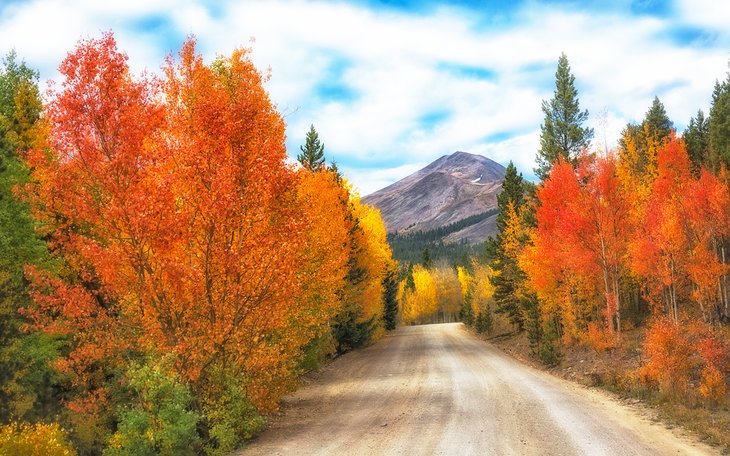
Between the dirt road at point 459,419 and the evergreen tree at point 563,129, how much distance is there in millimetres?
19379

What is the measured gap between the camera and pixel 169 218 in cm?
1267

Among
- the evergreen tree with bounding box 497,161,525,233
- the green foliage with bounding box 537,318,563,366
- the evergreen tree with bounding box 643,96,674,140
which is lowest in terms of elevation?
the green foliage with bounding box 537,318,563,366

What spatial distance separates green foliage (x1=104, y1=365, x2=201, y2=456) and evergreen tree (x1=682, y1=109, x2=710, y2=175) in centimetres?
4330

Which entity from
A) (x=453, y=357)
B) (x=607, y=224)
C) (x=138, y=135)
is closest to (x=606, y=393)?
(x=607, y=224)

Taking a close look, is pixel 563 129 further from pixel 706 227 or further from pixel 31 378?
pixel 31 378

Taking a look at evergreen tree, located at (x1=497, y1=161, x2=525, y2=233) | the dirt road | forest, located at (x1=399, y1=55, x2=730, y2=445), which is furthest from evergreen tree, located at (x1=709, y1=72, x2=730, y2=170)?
the dirt road

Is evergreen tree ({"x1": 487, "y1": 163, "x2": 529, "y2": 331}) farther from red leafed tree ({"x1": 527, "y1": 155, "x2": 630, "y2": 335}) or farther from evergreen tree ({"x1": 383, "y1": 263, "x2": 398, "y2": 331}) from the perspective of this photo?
evergreen tree ({"x1": 383, "y1": 263, "x2": 398, "y2": 331})

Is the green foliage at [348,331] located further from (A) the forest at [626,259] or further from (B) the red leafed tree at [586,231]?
(B) the red leafed tree at [586,231]

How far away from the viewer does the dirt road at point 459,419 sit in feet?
39.0

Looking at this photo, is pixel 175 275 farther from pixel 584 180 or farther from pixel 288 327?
pixel 584 180

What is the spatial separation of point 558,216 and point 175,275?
24669mm

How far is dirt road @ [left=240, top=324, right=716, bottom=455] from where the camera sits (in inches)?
468

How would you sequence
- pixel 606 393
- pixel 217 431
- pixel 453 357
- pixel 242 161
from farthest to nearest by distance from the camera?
1. pixel 453 357
2. pixel 606 393
3. pixel 242 161
4. pixel 217 431

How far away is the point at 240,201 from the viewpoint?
13.6 metres
